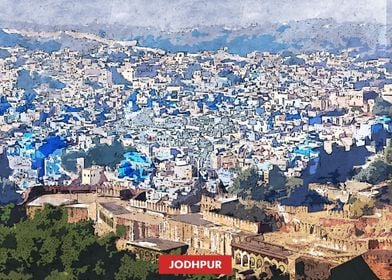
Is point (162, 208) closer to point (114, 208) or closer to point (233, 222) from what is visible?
point (114, 208)

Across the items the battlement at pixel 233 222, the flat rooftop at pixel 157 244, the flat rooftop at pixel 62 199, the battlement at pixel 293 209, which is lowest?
the flat rooftop at pixel 157 244

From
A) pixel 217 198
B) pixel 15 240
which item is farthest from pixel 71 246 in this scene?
pixel 217 198

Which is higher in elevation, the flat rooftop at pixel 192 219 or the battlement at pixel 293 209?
the battlement at pixel 293 209

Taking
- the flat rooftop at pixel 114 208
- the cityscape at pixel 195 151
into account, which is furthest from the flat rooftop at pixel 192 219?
the flat rooftop at pixel 114 208

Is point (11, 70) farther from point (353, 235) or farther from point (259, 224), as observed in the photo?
point (353, 235)

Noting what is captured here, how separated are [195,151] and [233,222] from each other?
1.14 feet

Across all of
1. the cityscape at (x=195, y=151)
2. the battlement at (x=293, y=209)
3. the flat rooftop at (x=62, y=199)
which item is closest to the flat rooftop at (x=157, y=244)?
the cityscape at (x=195, y=151)

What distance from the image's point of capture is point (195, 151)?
18.3 feet

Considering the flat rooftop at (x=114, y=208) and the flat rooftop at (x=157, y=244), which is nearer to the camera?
the flat rooftop at (x=157, y=244)

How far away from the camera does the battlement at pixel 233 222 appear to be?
18.2ft

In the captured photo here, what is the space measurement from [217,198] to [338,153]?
55cm

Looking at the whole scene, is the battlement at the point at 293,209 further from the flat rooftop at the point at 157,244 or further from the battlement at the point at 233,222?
the flat rooftop at the point at 157,244

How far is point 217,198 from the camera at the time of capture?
556 cm

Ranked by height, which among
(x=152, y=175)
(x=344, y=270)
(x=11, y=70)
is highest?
(x=11, y=70)
